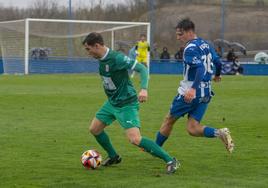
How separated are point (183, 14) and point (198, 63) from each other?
4390 centimetres

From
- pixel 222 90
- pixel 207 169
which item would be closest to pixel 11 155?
pixel 207 169

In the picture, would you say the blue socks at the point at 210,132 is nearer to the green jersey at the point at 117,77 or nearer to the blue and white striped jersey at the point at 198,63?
the blue and white striped jersey at the point at 198,63

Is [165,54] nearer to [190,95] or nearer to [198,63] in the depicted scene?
[198,63]

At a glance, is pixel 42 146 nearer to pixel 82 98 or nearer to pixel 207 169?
pixel 207 169

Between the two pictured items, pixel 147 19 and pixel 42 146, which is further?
pixel 147 19

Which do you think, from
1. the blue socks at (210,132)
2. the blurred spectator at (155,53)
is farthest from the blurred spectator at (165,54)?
the blue socks at (210,132)

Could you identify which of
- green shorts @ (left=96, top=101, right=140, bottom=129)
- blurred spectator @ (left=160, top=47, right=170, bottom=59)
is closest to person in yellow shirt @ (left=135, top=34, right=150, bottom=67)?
blurred spectator @ (left=160, top=47, right=170, bottom=59)

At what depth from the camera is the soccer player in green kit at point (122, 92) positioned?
8.73m

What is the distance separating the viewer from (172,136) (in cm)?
1245

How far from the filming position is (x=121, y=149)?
10805 millimetres

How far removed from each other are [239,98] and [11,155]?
12.2 metres

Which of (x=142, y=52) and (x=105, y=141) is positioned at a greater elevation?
(x=105, y=141)

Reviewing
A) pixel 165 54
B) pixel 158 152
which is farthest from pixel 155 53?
pixel 158 152

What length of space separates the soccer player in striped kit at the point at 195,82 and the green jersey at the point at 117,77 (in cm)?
77
